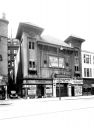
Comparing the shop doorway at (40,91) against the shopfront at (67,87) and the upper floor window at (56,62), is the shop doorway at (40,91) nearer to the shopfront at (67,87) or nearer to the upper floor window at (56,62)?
the shopfront at (67,87)

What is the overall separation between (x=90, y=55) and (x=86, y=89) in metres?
9.79

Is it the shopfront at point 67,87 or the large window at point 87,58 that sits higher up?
the large window at point 87,58

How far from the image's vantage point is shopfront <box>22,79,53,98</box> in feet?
104

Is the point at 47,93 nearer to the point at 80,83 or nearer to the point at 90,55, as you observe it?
the point at 80,83

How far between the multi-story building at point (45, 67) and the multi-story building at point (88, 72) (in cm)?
213

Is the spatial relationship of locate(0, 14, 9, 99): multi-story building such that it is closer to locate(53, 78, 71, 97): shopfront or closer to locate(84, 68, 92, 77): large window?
locate(53, 78, 71, 97): shopfront

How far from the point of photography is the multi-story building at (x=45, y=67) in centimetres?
3297

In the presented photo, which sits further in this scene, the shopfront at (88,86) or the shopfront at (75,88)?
the shopfront at (88,86)

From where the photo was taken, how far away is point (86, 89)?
41.0 metres

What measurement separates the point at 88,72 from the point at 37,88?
16787 millimetres

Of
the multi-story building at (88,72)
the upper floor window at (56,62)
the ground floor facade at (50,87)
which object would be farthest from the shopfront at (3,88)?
the multi-story building at (88,72)

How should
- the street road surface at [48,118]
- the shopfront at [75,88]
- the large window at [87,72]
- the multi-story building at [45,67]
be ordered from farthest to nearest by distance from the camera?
1. the large window at [87,72]
2. the shopfront at [75,88]
3. the multi-story building at [45,67]
4. the street road surface at [48,118]

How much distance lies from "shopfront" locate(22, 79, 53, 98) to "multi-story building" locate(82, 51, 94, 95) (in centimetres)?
1140

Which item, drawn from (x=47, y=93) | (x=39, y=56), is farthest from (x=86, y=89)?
(x=39, y=56)
